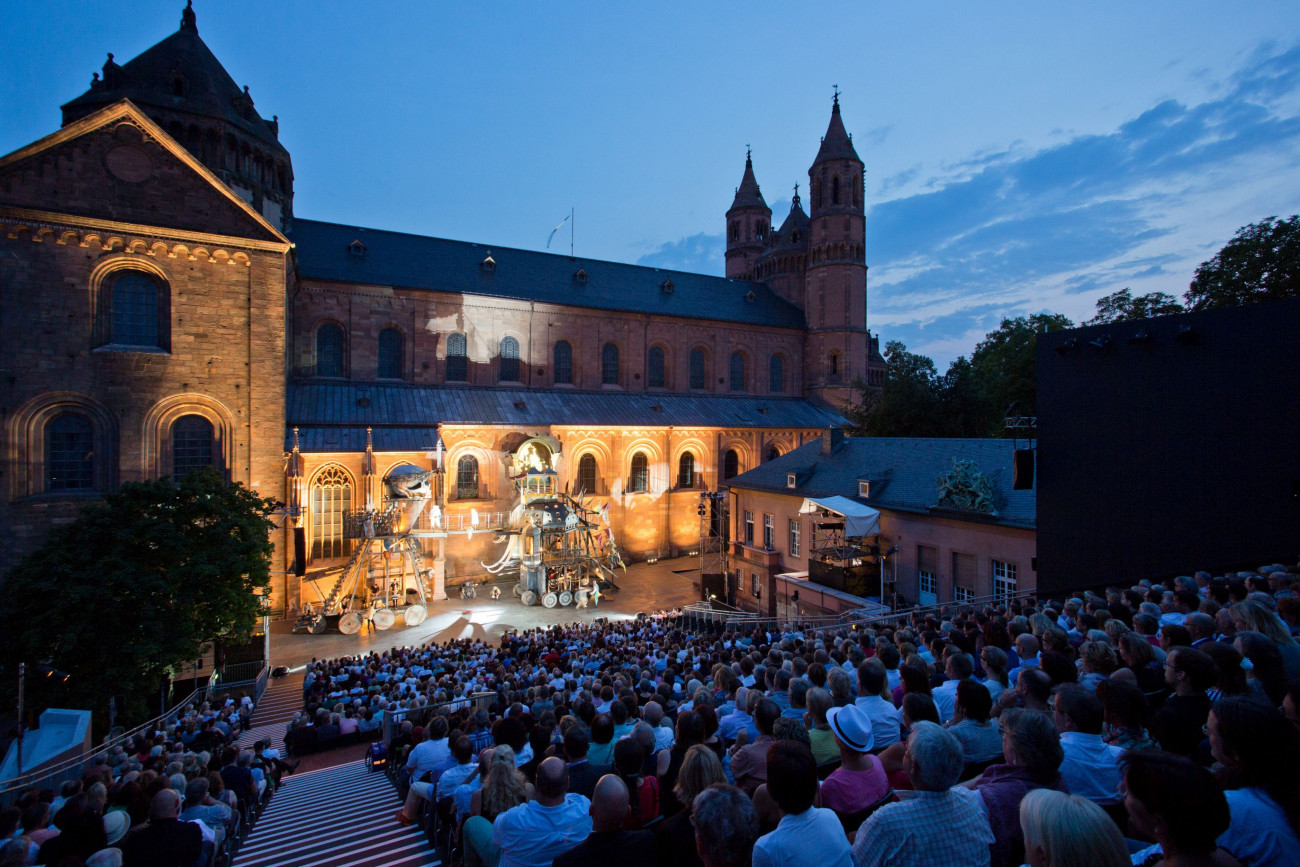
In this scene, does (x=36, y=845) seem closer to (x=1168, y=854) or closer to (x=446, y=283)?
(x=1168, y=854)

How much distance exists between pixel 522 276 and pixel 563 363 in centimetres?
589

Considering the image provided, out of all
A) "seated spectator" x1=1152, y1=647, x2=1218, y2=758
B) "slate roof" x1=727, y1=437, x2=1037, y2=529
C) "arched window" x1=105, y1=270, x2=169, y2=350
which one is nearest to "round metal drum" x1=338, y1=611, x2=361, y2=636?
"arched window" x1=105, y1=270, x2=169, y2=350

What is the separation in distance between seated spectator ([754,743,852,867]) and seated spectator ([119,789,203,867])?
514 centimetres

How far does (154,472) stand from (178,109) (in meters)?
16.0

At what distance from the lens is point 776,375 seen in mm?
45719

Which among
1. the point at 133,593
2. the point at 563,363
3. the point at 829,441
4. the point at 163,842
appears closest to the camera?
the point at 163,842

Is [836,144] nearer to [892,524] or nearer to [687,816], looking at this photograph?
[892,524]

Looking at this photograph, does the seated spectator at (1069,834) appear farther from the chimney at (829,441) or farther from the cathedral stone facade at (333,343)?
the chimney at (829,441)

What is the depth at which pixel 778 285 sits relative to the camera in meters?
49.3

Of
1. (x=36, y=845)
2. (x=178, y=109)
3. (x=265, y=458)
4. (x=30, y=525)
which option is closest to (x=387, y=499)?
(x=265, y=458)

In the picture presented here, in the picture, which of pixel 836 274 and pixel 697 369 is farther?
pixel 836 274

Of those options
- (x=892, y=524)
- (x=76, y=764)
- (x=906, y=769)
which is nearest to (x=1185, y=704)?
(x=906, y=769)

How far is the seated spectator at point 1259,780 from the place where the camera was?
9.15 feet

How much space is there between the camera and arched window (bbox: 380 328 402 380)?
33.1 metres
